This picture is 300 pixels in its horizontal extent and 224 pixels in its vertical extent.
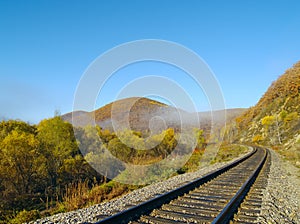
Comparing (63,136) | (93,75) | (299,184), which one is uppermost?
(93,75)

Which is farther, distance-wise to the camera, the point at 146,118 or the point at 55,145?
the point at 146,118

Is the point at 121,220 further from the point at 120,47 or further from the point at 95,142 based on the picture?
the point at 95,142

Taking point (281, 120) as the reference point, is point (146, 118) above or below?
above

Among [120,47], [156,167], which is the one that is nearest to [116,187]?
[156,167]

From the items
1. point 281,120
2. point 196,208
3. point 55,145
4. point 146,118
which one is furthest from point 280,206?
point 281,120

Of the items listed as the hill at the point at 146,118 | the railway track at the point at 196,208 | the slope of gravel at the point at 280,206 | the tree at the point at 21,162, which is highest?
the hill at the point at 146,118

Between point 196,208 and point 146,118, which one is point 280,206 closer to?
point 196,208

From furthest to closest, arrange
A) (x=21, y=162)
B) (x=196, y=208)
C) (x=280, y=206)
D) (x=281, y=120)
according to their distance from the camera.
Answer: (x=281, y=120) < (x=21, y=162) < (x=280, y=206) < (x=196, y=208)

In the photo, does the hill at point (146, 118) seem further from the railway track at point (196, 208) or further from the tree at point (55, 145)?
the railway track at point (196, 208)

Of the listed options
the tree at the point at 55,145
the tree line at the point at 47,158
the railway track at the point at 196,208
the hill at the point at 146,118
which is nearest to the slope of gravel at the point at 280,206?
the railway track at the point at 196,208

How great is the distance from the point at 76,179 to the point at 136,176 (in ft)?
14.6

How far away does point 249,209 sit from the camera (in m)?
5.62

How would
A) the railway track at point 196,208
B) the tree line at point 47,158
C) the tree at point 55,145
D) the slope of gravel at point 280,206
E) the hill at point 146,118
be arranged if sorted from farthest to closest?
the hill at point 146,118, the tree at point 55,145, the tree line at point 47,158, the slope of gravel at point 280,206, the railway track at point 196,208

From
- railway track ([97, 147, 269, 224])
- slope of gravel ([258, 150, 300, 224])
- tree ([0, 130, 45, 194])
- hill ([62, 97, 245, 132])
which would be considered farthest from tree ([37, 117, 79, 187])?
slope of gravel ([258, 150, 300, 224])
